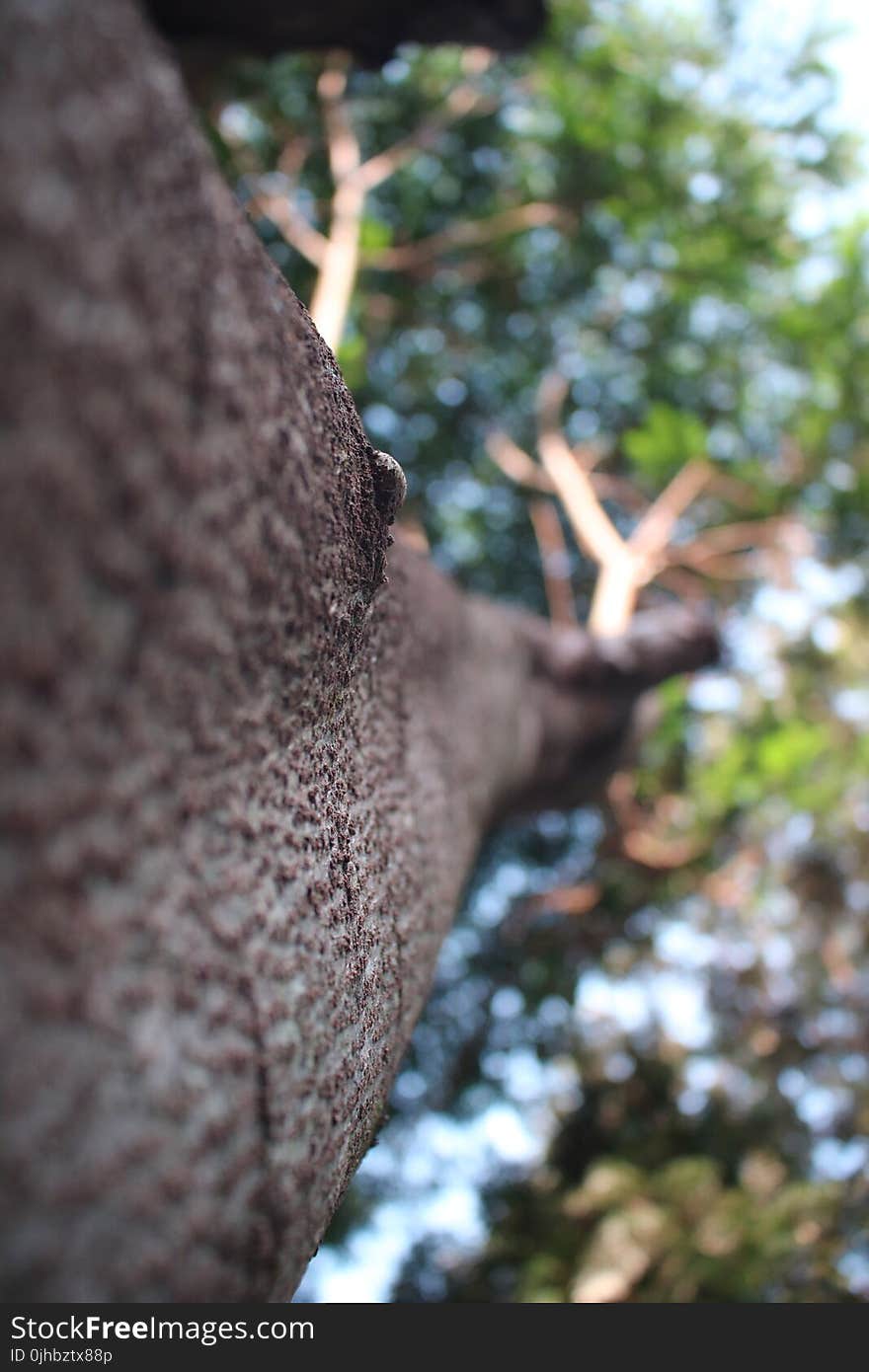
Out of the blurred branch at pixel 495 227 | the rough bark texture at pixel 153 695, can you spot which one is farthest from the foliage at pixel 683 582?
the rough bark texture at pixel 153 695

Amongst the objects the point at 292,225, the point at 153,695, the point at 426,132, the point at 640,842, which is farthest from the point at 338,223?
the point at 640,842

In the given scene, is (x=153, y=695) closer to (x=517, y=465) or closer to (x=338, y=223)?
(x=338, y=223)

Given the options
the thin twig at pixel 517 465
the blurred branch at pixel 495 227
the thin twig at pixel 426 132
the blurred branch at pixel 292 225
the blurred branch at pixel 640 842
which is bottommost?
the blurred branch at pixel 640 842

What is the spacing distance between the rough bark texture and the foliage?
2923mm

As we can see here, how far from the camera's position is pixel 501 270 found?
6016 mm

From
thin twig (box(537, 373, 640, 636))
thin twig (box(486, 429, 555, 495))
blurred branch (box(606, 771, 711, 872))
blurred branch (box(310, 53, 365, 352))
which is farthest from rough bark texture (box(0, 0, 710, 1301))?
blurred branch (box(606, 771, 711, 872))

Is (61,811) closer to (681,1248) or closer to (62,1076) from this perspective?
(62,1076)

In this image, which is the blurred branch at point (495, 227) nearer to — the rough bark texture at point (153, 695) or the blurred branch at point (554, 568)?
the blurred branch at point (554, 568)

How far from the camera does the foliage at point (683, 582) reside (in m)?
4.91

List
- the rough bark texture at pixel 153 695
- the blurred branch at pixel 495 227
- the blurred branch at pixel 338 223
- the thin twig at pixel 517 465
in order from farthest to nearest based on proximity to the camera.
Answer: the thin twig at pixel 517 465
the blurred branch at pixel 495 227
the blurred branch at pixel 338 223
the rough bark texture at pixel 153 695

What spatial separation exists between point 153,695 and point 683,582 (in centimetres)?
610

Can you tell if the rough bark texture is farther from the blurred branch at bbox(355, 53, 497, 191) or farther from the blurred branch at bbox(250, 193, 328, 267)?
the blurred branch at bbox(355, 53, 497, 191)

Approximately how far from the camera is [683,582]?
630 centimetres

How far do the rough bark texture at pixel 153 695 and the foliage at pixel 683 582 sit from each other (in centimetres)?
292
